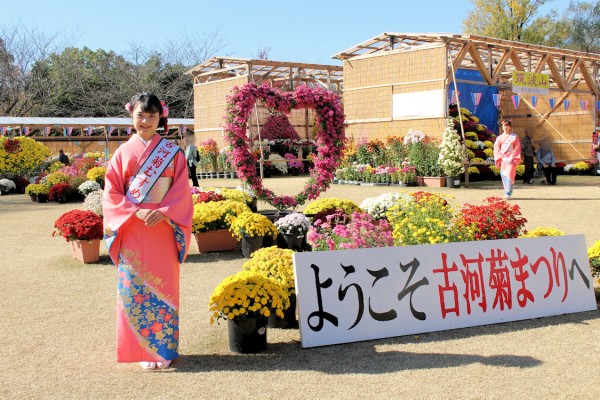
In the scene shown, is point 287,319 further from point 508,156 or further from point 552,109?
point 552,109

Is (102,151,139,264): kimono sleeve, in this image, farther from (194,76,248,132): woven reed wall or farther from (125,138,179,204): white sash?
(194,76,248,132): woven reed wall

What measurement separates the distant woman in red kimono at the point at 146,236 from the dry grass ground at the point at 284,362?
0.80 ft

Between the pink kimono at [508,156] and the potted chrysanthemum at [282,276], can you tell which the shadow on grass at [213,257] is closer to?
the potted chrysanthemum at [282,276]

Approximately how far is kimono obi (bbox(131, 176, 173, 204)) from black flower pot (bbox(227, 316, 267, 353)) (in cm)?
100

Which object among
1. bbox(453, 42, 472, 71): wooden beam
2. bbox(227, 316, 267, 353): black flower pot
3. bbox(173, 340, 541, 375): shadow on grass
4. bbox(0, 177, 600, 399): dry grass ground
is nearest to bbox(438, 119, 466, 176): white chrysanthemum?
bbox(453, 42, 472, 71): wooden beam

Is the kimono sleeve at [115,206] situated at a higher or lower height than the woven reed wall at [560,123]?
lower

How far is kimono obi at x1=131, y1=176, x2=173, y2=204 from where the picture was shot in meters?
4.28

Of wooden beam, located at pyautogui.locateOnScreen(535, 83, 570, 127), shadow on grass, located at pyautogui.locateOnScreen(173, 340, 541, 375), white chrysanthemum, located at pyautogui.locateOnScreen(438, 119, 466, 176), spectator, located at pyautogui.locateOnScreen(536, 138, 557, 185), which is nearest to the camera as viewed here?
shadow on grass, located at pyautogui.locateOnScreen(173, 340, 541, 375)

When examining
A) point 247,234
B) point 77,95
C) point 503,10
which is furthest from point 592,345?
point 77,95

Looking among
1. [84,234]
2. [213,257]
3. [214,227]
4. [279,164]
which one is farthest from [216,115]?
[84,234]

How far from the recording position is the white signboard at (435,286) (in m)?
4.64

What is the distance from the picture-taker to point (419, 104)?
64.7 ft

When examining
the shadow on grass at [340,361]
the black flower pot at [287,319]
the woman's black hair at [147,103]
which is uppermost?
the woman's black hair at [147,103]

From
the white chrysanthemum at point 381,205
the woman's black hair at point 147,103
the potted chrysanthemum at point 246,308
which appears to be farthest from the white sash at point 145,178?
the white chrysanthemum at point 381,205
